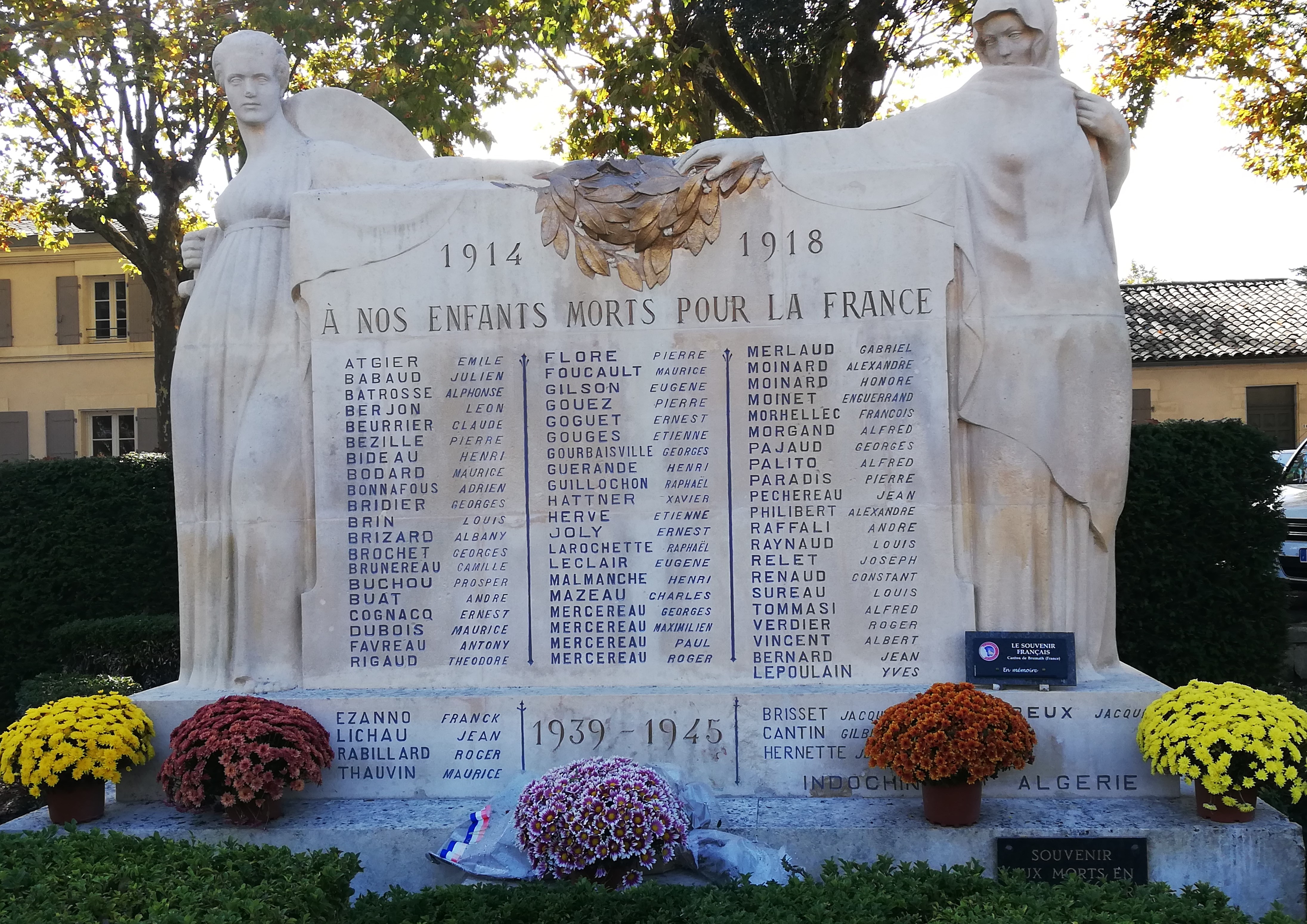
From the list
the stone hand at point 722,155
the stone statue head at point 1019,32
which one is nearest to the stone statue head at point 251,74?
the stone hand at point 722,155

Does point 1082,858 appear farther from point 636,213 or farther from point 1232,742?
point 636,213

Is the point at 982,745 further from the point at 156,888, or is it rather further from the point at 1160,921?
the point at 156,888

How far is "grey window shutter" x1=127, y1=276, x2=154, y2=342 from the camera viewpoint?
29703mm

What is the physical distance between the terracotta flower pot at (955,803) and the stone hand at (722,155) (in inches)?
138

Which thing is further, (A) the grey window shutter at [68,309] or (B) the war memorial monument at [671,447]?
(A) the grey window shutter at [68,309]

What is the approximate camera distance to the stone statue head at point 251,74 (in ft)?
22.7

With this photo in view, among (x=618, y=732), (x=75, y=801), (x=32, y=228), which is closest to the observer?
(x=75, y=801)

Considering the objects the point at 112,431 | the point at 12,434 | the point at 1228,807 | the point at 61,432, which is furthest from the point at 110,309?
the point at 1228,807

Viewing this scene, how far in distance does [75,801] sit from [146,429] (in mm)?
26720

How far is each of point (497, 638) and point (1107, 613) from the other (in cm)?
346

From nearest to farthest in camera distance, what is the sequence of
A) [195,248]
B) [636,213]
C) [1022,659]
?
[1022,659] < [636,213] < [195,248]

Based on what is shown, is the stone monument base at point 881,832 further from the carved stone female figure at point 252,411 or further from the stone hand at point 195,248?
the stone hand at point 195,248

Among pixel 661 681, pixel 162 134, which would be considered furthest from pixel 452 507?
pixel 162 134

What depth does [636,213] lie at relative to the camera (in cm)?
652
